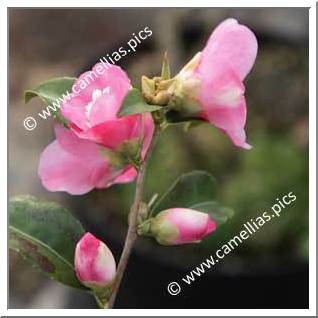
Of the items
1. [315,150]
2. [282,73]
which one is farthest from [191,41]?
[315,150]

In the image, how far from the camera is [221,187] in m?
1.34

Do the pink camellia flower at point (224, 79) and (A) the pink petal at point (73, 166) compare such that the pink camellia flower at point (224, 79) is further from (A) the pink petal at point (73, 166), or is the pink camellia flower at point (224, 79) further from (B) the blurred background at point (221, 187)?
(B) the blurred background at point (221, 187)

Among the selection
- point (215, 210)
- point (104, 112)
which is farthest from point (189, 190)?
point (104, 112)

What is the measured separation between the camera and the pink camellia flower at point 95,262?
496mm

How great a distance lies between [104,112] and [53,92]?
4cm

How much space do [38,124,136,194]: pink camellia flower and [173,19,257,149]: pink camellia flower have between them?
8cm

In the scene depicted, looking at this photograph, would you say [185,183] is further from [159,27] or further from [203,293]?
[159,27]

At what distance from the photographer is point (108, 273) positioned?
1.65 ft

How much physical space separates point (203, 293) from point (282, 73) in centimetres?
49

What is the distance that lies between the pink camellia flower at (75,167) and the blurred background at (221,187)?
541 millimetres

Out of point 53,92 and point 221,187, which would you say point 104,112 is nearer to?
point 53,92

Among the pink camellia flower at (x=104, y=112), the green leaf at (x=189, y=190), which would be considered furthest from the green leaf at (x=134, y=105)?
the green leaf at (x=189, y=190)

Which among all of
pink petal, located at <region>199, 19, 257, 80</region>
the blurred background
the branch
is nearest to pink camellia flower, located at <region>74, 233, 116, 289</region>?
the branch

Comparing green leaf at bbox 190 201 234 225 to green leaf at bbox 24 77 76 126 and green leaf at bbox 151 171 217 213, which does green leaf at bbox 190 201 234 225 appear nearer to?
green leaf at bbox 151 171 217 213
